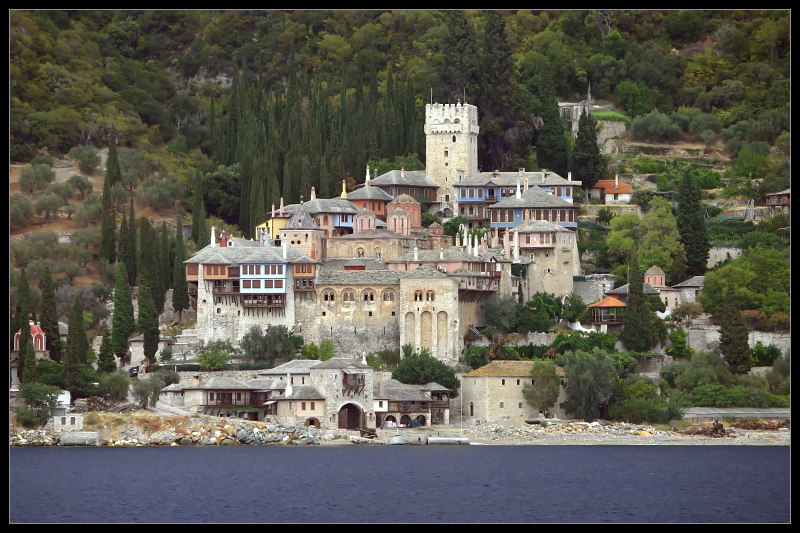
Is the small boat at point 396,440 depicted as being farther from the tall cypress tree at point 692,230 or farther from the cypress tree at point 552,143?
the cypress tree at point 552,143

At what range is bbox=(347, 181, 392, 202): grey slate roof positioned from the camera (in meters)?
101

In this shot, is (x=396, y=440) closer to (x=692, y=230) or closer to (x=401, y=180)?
(x=401, y=180)

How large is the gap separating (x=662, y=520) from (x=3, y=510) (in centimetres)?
Answer: 1980

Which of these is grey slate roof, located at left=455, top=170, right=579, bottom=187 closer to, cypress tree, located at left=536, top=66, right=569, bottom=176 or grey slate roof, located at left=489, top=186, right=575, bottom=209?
grey slate roof, located at left=489, top=186, right=575, bottom=209

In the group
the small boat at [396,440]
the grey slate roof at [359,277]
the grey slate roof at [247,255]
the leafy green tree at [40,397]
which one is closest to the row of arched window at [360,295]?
the grey slate roof at [359,277]

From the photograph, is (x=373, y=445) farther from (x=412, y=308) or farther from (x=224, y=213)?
(x=224, y=213)

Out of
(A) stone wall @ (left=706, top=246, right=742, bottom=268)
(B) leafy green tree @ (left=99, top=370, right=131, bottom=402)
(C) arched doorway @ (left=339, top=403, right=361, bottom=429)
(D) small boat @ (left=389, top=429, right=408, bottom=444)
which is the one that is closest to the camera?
(D) small boat @ (left=389, top=429, right=408, bottom=444)

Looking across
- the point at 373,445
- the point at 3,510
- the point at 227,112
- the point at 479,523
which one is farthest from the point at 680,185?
the point at 3,510

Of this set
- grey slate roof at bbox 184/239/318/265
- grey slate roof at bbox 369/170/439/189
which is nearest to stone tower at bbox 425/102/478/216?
grey slate roof at bbox 369/170/439/189

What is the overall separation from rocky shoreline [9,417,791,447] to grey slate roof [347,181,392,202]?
17.4 metres

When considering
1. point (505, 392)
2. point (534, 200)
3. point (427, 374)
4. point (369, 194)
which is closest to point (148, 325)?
point (427, 374)

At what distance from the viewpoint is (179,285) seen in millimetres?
95875

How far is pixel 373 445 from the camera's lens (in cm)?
8550

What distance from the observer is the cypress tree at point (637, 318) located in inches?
3551
